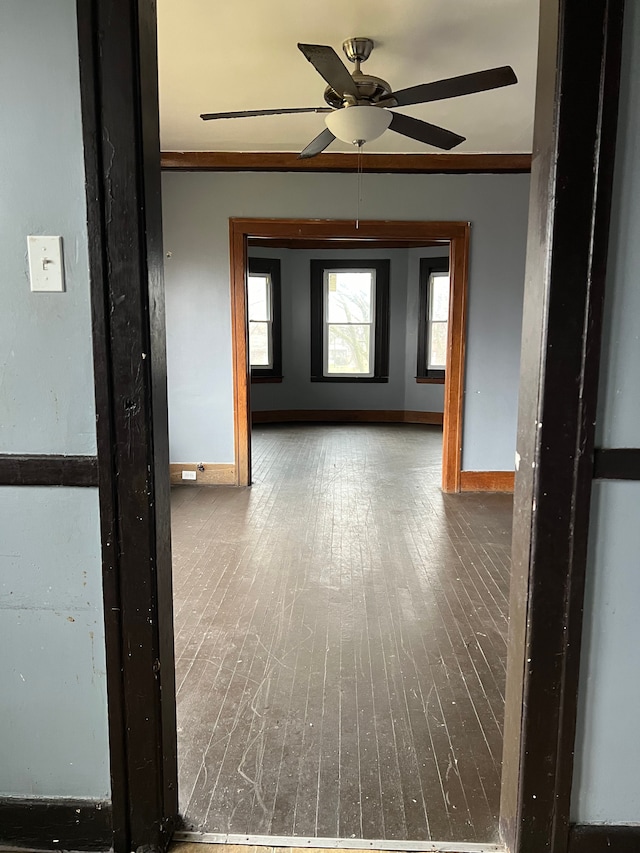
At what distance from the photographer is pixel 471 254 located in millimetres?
4848

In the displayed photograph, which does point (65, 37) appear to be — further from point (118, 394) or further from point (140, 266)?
point (118, 394)

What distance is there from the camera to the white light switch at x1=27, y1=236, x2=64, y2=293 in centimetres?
127

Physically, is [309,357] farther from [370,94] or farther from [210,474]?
[370,94]

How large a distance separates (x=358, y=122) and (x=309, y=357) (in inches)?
258

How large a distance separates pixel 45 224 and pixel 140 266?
0.76 ft

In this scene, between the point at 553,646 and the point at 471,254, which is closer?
the point at 553,646

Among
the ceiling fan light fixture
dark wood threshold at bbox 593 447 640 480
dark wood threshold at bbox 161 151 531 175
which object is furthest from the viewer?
dark wood threshold at bbox 161 151 531 175

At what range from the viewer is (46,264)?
128 cm

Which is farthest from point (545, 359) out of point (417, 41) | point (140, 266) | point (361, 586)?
point (417, 41)

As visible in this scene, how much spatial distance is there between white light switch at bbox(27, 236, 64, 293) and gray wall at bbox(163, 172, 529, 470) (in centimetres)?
372

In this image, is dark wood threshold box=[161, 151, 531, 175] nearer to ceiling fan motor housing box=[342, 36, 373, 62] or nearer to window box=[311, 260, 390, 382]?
ceiling fan motor housing box=[342, 36, 373, 62]

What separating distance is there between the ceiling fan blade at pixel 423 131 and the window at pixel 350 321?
588 centimetres

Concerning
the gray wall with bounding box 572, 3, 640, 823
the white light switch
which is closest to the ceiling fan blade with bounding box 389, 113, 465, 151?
the gray wall with bounding box 572, 3, 640, 823

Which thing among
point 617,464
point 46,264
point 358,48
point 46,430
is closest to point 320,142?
point 358,48
